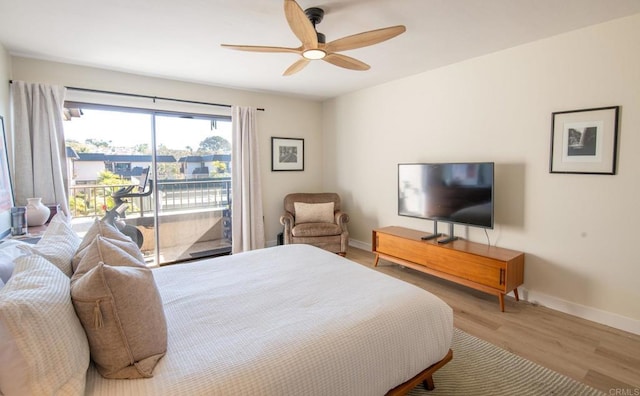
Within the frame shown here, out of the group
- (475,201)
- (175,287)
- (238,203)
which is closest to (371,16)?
(475,201)

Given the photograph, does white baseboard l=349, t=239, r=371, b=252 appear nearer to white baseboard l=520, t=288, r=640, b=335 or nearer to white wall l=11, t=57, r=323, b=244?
white wall l=11, t=57, r=323, b=244

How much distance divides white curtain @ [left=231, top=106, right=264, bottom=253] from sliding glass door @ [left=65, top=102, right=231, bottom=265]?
0.73 feet

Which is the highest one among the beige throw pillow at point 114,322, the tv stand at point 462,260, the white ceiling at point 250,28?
the white ceiling at point 250,28

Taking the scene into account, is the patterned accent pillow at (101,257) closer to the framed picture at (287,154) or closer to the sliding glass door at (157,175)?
the sliding glass door at (157,175)

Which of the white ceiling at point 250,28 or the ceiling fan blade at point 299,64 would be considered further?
the ceiling fan blade at point 299,64

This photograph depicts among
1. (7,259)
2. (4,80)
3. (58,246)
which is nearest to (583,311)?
(58,246)

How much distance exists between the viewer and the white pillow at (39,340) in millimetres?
871

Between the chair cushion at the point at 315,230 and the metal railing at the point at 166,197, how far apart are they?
4.03 ft

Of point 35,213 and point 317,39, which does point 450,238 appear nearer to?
point 317,39

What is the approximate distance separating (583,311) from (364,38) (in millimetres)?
2982

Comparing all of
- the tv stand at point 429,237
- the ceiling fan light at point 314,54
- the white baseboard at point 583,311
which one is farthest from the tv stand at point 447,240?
the ceiling fan light at point 314,54

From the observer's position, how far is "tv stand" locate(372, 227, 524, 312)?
9.52ft

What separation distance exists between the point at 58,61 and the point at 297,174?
3357 mm

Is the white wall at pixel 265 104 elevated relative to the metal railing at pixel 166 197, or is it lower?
elevated
